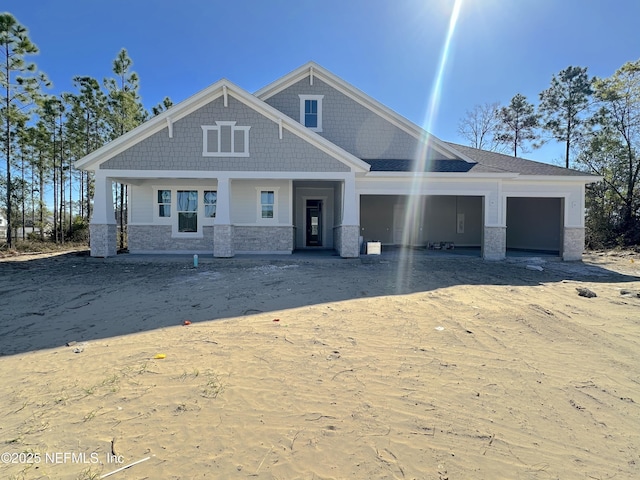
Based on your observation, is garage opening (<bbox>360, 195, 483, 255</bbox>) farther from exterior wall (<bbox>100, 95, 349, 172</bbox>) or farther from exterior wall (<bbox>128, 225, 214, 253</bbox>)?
exterior wall (<bbox>128, 225, 214, 253</bbox>)

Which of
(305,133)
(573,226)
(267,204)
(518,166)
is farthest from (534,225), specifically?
(267,204)

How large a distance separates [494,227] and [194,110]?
12.7 metres

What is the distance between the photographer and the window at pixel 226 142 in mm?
12352

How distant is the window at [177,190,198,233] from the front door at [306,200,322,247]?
5549 millimetres

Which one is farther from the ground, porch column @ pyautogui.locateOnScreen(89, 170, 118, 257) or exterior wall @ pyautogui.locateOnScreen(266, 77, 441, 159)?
exterior wall @ pyautogui.locateOnScreen(266, 77, 441, 159)

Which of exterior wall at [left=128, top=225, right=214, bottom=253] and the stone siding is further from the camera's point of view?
exterior wall at [left=128, top=225, right=214, bottom=253]

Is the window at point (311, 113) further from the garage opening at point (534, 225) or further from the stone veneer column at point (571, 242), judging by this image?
the stone veneer column at point (571, 242)

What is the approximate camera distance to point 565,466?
94.9 inches

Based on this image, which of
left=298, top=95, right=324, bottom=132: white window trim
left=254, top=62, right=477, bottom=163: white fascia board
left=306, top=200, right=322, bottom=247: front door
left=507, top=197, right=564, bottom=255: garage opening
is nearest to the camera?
left=254, top=62, right=477, bottom=163: white fascia board

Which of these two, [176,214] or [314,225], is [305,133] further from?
[176,214]

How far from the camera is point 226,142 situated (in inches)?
488

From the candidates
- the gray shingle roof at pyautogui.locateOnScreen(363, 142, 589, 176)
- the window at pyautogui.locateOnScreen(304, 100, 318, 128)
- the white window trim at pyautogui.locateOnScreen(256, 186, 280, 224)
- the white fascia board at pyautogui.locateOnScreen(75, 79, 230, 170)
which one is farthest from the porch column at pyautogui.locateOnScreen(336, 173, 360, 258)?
the white fascia board at pyautogui.locateOnScreen(75, 79, 230, 170)

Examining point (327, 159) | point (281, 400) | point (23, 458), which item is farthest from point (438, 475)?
point (327, 159)

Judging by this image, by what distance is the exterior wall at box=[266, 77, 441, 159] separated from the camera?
15.4 m
